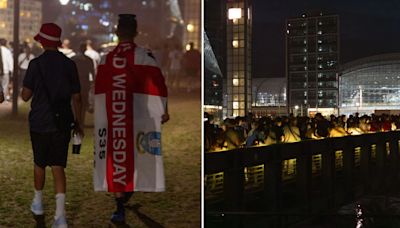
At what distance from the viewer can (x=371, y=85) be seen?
2.82 m

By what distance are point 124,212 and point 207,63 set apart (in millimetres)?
1084

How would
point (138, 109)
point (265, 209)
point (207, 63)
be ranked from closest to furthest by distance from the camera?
point (138, 109), point (207, 63), point (265, 209)

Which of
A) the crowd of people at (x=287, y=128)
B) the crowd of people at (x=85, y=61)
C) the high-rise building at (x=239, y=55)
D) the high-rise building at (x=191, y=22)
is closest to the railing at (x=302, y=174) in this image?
the crowd of people at (x=287, y=128)

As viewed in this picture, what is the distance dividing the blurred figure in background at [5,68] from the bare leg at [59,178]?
0.50 metres

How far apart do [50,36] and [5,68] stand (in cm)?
32

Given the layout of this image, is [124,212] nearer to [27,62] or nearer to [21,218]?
[21,218]

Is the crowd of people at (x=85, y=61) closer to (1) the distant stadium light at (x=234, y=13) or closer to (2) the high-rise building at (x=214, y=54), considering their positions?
(2) the high-rise building at (x=214, y=54)

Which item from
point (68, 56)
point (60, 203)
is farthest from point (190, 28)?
point (60, 203)

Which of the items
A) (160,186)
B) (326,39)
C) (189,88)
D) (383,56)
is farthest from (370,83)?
(160,186)

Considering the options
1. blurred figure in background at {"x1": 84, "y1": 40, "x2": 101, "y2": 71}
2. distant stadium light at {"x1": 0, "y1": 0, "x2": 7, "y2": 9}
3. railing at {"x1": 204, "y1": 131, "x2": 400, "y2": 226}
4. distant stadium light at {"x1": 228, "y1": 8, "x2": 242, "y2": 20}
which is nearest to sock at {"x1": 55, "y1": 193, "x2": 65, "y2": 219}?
blurred figure in background at {"x1": 84, "y1": 40, "x2": 101, "y2": 71}

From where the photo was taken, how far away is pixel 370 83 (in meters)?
2.81

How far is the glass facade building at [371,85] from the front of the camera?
9.27 ft

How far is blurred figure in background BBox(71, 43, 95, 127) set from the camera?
251 cm

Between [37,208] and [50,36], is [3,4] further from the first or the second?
[37,208]
